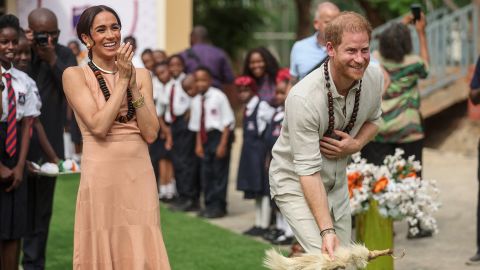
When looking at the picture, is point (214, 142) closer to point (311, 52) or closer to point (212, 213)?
point (212, 213)

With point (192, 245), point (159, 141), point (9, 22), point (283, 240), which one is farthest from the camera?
point (159, 141)

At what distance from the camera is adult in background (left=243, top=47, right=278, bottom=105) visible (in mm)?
10453

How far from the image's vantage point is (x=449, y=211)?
11.6 metres

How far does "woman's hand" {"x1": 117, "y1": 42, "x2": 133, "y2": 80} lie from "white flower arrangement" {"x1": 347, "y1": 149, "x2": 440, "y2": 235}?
2.94 metres

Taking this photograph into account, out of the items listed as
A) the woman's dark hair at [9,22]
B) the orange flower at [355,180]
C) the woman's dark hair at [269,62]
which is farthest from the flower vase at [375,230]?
the woman's dark hair at [9,22]

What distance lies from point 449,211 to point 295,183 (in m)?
6.46

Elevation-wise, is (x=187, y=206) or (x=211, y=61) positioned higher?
(x=211, y=61)

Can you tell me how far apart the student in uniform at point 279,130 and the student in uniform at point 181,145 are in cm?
217

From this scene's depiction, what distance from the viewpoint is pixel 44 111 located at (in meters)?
8.15

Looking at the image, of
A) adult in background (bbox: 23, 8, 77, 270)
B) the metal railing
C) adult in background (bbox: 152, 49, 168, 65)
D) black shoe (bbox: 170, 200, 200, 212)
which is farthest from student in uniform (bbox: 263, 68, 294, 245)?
the metal railing

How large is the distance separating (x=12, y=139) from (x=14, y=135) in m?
0.03

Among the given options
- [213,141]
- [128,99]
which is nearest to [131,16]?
[213,141]

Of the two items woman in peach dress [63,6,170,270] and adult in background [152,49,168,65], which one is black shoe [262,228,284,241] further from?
woman in peach dress [63,6,170,270]

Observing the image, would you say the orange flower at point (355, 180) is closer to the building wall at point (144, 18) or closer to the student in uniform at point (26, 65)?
the student in uniform at point (26, 65)
